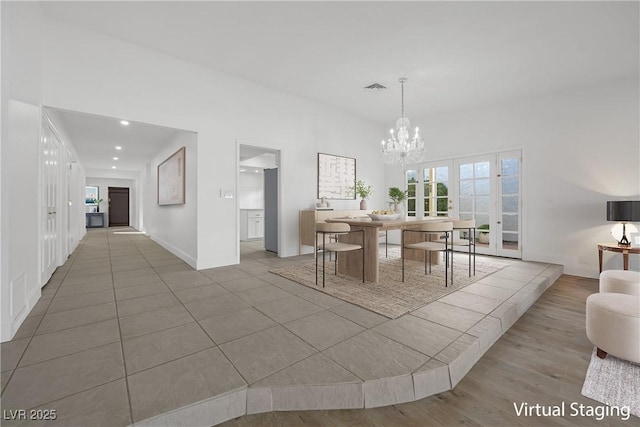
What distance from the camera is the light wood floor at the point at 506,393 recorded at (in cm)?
135

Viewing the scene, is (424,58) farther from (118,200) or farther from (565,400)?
(118,200)

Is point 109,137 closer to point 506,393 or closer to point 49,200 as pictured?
point 49,200

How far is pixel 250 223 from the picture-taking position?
7.84 m

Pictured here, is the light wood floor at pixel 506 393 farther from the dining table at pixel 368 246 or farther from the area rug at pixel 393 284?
the dining table at pixel 368 246

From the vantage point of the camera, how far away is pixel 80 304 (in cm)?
263

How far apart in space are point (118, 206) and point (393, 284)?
15384 mm

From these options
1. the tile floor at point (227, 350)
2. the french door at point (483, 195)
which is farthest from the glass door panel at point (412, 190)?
the tile floor at point (227, 350)

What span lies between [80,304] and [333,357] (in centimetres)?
266

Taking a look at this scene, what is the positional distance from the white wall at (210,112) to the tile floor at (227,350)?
159 cm

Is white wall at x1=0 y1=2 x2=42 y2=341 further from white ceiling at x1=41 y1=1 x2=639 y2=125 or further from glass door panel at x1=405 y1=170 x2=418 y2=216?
glass door panel at x1=405 y1=170 x2=418 y2=216

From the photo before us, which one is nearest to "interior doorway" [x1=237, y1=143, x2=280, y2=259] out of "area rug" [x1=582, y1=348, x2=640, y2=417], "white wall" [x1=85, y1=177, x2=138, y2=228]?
"area rug" [x1=582, y1=348, x2=640, y2=417]

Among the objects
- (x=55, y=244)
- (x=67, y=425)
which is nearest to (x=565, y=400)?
(x=67, y=425)

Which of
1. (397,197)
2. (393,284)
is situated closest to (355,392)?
(393,284)

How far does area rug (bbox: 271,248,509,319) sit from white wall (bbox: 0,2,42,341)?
247 centimetres
